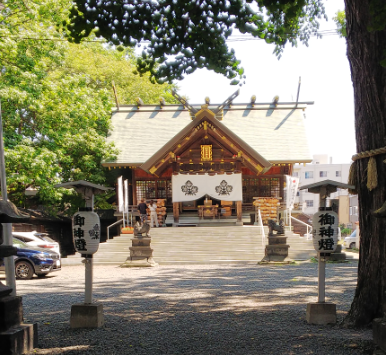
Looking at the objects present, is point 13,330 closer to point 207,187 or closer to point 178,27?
point 178,27

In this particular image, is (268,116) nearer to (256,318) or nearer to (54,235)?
(54,235)

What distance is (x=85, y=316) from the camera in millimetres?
6234

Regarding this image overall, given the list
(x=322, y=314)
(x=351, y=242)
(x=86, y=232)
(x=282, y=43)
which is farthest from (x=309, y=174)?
(x=86, y=232)

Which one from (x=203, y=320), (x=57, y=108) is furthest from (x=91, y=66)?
(x=203, y=320)

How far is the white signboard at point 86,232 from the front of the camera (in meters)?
6.51

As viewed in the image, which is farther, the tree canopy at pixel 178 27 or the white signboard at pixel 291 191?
the white signboard at pixel 291 191

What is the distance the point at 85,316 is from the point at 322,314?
3.28m

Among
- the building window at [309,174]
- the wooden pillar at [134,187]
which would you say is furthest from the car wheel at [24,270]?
the building window at [309,174]

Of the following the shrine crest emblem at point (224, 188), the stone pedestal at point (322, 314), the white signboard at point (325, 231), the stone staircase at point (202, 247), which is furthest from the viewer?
the shrine crest emblem at point (224, 188)

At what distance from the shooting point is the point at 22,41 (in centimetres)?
1767

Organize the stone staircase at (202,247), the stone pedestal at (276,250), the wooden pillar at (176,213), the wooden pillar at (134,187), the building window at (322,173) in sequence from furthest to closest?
the building window at (322,173)
the wooden pillar at (134,187)
the wooden pillar at (176,213)
the stone staircase at (202,247)
the stone pedestal at (276,250)

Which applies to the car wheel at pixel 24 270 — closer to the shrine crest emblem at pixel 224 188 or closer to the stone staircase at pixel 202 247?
the stone staircase at pixel 202 247

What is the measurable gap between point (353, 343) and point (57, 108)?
1761 centimetres

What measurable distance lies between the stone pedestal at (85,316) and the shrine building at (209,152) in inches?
627
